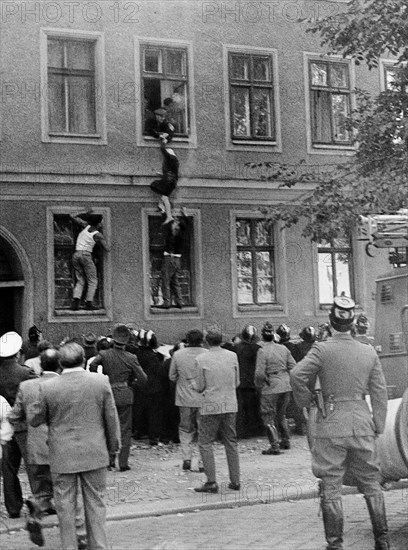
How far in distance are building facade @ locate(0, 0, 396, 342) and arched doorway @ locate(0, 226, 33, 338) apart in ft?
0.09

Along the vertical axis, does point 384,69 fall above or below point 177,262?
above

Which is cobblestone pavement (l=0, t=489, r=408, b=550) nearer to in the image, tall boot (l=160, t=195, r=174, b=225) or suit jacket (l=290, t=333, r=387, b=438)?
suit jacket (l=290, t=333, r=387, b=438)

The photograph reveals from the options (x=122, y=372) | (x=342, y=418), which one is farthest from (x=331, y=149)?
(x=342, y=418)

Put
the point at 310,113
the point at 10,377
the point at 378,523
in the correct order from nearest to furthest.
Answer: the point at 378,523
the point at 10,377
the point at 310,113

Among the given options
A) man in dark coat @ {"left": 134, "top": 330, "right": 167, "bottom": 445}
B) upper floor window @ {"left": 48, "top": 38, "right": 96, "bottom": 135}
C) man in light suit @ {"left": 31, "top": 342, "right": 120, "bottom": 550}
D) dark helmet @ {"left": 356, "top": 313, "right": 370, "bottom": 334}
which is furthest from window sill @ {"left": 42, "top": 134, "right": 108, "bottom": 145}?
man in light suit @ {"left": 31, "top": 342, "right": 120, "bottom": 550}

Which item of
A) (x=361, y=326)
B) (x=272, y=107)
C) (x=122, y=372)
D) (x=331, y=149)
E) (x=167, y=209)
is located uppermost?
(x=272, y=107)

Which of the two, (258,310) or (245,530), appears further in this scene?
(258,310)

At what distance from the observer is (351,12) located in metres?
17.8

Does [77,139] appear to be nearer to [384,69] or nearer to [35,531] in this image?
[384,69]

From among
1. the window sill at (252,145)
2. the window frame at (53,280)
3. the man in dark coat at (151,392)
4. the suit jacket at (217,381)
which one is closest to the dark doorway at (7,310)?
the window frame at (53,280)

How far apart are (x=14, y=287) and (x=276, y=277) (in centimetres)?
573

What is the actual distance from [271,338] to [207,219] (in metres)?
6.54

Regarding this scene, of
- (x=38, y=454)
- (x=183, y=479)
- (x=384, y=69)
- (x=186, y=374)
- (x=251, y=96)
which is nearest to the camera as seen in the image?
(x=38, y=454)

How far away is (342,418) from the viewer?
845 centimetres
